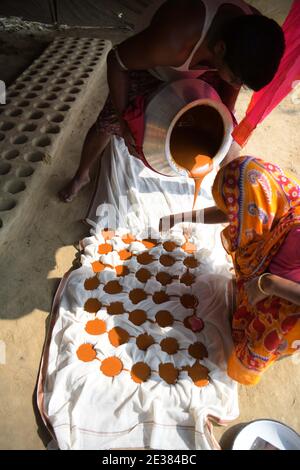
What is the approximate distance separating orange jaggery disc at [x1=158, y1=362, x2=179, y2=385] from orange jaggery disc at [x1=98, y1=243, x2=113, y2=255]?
Answer: 1.53 ft

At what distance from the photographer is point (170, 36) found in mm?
951

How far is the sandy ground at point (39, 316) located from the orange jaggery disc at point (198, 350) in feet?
0.52

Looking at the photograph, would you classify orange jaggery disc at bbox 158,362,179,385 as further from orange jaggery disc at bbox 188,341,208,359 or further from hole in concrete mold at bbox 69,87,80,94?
hole in concrete mold at bbox 69,87,80,94

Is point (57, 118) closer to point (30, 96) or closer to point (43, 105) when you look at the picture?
point (43, 105)

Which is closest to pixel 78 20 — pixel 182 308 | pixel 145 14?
pixel 145 14

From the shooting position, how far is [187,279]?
1.39 m

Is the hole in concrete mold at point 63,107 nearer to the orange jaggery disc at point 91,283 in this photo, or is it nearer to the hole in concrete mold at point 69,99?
the hole in concrete mold at point 69,99

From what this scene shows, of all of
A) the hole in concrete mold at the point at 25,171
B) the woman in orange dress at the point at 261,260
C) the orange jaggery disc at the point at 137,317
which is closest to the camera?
the woman in orange dress at the point at 261,260

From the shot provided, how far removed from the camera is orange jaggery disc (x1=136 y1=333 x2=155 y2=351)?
121 centimetres

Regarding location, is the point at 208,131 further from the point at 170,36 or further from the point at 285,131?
the point at 285,131

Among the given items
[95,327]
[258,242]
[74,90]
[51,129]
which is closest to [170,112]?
[258,242]

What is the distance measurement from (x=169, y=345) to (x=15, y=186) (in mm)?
867

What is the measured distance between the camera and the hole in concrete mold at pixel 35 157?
65.1 inches

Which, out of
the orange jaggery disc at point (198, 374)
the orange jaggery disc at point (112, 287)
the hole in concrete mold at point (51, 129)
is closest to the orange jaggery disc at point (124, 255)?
the orange jaggery disc at point (112, 287)
